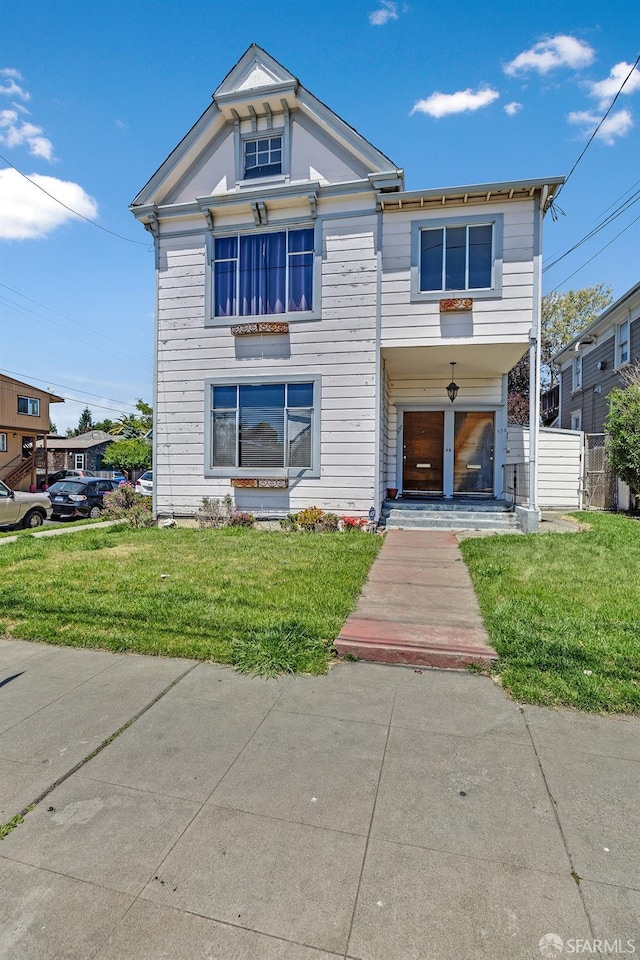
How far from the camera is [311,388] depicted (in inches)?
401

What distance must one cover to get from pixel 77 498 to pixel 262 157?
38.5ft

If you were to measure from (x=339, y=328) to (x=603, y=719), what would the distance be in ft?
27.9

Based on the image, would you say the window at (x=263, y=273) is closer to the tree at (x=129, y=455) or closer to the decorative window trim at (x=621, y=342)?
the decorative window trim at (x=621, y=342)

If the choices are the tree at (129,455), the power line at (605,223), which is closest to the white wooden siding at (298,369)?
the power line at (605,223)

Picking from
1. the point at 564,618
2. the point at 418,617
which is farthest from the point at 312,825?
the point at 564,618

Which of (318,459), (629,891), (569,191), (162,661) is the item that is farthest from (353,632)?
(569,191)

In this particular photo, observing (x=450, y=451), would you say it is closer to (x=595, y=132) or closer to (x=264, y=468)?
(x=264, y=468)

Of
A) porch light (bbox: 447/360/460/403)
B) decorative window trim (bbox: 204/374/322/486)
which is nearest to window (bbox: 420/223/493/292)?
porch light (bbox: 447/360/460/403)

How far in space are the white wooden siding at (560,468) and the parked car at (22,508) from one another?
1368 centimetres

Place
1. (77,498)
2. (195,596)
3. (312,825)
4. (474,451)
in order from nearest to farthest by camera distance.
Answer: (312,825), (195,596), (474,451), (77,498)

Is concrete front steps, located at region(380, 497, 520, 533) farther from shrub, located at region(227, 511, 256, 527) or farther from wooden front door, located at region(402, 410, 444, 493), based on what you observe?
shrub, located at region(227, 511, 256, 527)

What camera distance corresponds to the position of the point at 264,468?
34.3ft

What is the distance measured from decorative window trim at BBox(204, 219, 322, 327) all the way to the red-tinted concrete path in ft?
18.5

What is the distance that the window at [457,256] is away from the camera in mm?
9517
